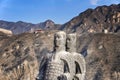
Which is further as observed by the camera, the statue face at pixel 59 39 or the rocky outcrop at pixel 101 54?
the rocky outcrop at pixel 101 54

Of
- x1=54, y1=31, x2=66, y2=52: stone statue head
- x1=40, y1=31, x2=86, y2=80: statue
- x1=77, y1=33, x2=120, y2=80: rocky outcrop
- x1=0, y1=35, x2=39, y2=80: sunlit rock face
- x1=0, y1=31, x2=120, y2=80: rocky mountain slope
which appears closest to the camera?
x1=40, y1=31, x2=86, y2=80: statue

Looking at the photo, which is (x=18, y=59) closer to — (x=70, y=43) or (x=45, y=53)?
(x=45, y=53)

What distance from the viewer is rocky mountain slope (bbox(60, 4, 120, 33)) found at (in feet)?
452

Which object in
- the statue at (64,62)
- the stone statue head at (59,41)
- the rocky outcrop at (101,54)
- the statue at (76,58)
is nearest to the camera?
the statue at (64,62)

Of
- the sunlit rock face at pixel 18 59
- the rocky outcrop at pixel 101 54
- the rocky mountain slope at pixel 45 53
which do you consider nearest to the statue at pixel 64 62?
the rocky mountain slope at pixel 45 53

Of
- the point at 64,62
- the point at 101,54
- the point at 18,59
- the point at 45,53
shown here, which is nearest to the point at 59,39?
the point at 64,62

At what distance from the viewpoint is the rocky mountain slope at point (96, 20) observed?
137625 mm

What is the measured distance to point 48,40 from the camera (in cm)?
9150

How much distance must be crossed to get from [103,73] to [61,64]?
60.2 m

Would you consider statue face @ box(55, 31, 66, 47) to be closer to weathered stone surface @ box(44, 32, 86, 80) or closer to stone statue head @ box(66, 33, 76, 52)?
weathered stone surface @ box(44, 32, 86, 80)

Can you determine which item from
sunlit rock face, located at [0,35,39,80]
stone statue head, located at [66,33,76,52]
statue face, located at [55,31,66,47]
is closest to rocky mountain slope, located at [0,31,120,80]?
sunlit rock face, located at [0,35,39,80]

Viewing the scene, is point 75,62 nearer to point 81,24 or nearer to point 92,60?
point 92,60

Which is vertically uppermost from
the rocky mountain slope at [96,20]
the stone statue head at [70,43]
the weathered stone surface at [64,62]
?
the rocky mountain slope at [96,20]

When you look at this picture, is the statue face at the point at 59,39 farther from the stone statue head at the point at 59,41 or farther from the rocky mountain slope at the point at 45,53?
the rocky mountain slope at the point at 45,53
